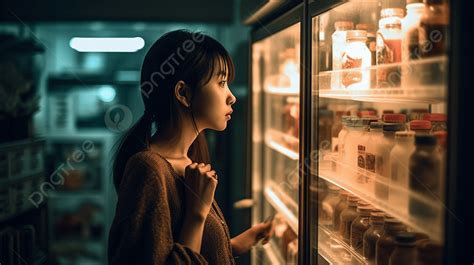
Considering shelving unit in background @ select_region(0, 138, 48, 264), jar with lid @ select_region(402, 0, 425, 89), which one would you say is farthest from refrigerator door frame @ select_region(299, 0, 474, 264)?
shelving unit in background @ select_region(0, 138, 48, 264)

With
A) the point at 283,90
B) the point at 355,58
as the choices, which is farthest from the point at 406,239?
the point at 283,90

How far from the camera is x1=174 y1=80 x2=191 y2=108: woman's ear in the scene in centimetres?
187

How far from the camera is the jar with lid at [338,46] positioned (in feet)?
6.76

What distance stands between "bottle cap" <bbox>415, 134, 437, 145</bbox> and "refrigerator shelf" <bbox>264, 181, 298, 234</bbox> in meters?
1.10

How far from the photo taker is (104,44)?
103 inches

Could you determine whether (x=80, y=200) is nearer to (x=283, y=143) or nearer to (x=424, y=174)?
(x=283, y=143)

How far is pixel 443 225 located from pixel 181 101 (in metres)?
0.89

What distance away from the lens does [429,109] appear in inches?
86.7

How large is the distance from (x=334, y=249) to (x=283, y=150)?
0.72 meters

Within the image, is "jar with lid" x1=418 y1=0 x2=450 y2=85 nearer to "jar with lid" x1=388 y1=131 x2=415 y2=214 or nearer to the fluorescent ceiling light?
"jar with lid" x1=388 y1=131 x2=415 y2=214

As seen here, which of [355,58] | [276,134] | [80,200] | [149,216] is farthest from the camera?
[80,200]

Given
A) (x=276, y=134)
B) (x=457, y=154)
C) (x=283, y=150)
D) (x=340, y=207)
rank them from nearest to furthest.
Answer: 1. (x=457, y=154)
2. (x=340, y=207)
3. (x=283, y=150)
4. (x=276, y=134)

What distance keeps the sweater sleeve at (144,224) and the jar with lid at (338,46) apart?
2.24 feet

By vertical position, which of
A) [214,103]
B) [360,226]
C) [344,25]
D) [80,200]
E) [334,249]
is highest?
[344,25]
